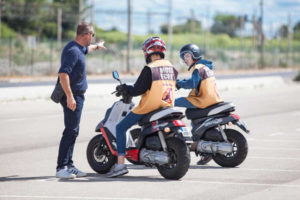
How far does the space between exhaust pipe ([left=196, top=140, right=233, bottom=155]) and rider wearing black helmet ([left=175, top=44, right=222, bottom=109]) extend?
0.52 meters

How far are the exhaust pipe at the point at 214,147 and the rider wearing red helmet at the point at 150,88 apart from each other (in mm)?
1374

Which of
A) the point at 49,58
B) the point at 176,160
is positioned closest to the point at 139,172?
the point at 176,160

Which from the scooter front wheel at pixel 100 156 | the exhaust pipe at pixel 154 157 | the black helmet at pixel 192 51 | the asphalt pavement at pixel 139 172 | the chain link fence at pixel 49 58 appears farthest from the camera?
the chain link fence at pixel 49 58

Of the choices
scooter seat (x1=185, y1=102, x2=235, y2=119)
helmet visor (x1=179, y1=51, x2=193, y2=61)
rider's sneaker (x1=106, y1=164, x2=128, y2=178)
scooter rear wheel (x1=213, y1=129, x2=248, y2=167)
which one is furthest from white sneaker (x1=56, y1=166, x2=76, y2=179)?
helmet visor (x1=179, y1=51, x2=193, y2=61)

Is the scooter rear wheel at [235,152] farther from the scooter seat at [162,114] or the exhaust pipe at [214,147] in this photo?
the scooter seat at [162,114]

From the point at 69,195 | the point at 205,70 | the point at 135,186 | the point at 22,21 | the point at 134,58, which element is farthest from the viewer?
the point at 22,21

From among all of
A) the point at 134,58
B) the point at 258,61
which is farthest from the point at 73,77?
the point at 258,61

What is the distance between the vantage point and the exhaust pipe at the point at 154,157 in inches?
344

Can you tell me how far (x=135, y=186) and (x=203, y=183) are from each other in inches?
33.3

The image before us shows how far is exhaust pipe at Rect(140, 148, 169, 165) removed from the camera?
8.75 m

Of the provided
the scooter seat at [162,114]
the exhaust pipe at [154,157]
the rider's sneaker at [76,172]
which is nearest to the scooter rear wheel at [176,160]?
the exhaust pipe at [154,157]

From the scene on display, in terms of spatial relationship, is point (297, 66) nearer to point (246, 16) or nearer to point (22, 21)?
point (246, 16)

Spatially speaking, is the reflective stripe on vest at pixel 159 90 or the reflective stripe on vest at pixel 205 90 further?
the reflective stripe on vest at pixel 205 90

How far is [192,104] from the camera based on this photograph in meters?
10.2
